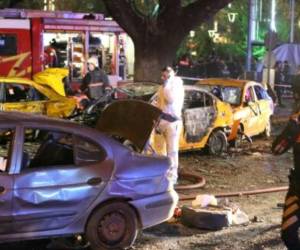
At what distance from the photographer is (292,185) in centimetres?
582

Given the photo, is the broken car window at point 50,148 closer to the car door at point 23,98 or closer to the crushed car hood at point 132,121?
the crushed car hood at point 132,121

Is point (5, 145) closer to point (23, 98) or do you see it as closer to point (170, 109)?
point (170, 109)

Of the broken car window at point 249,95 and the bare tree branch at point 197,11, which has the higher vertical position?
the bare tree branch at point 197,11

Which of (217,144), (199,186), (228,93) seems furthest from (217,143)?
(199,186)

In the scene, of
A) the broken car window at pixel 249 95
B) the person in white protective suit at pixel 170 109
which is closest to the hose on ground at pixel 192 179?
the person in white protective suit at pixel 170 109

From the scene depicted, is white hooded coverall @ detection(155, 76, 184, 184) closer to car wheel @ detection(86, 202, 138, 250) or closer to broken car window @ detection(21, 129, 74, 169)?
car wheel @ detection(86, 202, 138, 250)

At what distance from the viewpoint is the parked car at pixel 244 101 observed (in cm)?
1509

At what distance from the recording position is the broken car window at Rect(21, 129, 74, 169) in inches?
255

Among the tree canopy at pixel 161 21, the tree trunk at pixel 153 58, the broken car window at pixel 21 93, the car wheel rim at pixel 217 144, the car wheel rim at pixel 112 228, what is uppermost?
the tree canopy at pixel 161 21

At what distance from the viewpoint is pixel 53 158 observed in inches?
258

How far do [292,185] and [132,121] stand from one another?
2705mm

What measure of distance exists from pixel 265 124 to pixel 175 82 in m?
6.69

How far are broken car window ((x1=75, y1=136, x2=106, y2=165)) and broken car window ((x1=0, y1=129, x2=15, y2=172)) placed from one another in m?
0.64

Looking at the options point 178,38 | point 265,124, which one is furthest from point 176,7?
point 265,124
